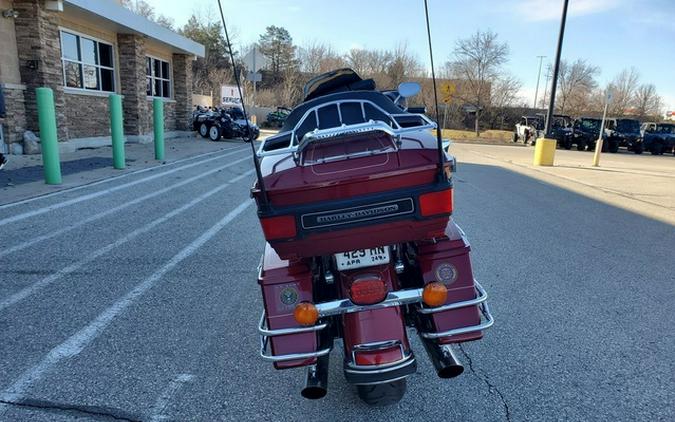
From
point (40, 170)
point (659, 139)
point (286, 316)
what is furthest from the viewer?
point (659, 139)

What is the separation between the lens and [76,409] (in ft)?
8.14

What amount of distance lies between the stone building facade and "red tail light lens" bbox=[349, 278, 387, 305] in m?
11.1

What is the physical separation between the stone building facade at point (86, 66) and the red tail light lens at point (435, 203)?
37.0 feet

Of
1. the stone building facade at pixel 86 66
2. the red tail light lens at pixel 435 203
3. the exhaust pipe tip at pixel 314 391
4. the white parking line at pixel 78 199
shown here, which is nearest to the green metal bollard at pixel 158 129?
the white parking line at pixel 78 199

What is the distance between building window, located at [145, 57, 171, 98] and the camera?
816 inches

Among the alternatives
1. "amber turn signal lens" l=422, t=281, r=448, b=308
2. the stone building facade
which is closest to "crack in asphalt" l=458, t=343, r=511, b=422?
"amber turn signal lens" l=422, t=281, r=448, b=308

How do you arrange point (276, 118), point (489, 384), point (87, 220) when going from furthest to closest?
point (276, 118) < point (87, 220) < point (489, 384)

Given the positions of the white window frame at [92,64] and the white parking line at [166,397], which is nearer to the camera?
the white parking line at [166,397]

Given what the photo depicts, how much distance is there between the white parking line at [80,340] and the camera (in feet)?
8.63

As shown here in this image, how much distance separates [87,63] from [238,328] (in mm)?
16082

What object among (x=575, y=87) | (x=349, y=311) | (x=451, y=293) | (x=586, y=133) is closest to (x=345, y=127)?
(x=349, y=311)

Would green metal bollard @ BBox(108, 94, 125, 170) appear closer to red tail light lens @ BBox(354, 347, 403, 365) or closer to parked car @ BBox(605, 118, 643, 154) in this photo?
red tail light lens @ BBox(354, 347, 403, 365)

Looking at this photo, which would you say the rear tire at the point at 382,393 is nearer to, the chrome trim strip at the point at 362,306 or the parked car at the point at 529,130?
the chrome trim strip at the point at 362,306

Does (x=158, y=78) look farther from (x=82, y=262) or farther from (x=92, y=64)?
(x=82, y=262)
